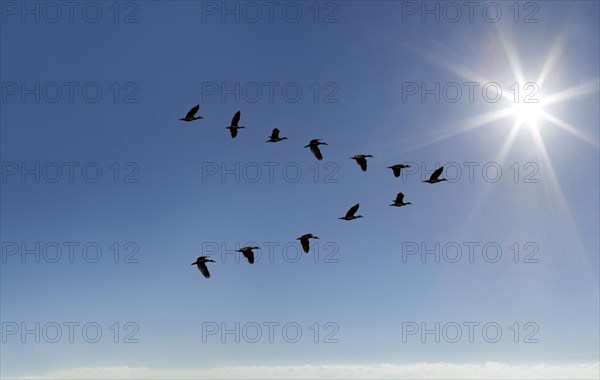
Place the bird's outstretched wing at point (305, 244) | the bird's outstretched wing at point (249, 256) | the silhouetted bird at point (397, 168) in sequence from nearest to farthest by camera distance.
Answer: the bird's outstretched wing at point (249, 256) → the bird's outstretched wing at point (305, 244) → the silhouetted bird at point (397, 168)

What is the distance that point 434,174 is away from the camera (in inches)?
2746

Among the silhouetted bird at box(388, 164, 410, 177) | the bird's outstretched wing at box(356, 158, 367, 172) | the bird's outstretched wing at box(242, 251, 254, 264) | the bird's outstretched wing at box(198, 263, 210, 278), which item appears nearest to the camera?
the bird's outstretched wing at box(242, 251, 254, 264)

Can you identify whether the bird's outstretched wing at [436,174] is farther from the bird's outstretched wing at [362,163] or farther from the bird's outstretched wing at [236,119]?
the bird's outstretched wing at [236,119]

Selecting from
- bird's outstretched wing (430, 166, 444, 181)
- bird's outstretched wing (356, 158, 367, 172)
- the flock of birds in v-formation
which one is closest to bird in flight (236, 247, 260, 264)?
the flock of birds in v-formation

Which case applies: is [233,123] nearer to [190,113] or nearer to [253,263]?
[190,113]

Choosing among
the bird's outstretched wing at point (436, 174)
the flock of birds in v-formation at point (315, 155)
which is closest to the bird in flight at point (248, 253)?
the flock of birds in v-formation at point (315, 155)

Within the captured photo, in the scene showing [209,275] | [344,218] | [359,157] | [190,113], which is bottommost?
[209,275]

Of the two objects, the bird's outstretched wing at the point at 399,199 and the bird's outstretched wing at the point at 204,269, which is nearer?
the bird's outstretched wing at the point at 204,269

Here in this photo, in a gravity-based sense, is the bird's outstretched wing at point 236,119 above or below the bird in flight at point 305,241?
above

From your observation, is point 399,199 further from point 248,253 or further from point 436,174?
point 248,253

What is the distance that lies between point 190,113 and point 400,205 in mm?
23346


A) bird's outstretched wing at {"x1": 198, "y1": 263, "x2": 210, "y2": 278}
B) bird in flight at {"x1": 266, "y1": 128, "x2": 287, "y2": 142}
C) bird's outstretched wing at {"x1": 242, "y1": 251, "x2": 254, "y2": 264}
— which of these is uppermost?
bird in flight at {"x1": 266, "y1": 128, "x2": 287, "y2": 142}

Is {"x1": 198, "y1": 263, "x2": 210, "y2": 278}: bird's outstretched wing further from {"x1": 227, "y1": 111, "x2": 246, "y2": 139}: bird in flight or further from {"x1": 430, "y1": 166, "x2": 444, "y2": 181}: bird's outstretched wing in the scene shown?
{"x1": 430, "y1": 166, "x2": 444, "y2": 181}: bird's outstretched wing

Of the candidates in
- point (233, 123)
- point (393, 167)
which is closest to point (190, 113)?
point (233, 123)
